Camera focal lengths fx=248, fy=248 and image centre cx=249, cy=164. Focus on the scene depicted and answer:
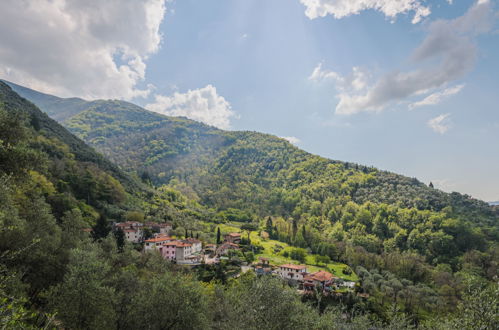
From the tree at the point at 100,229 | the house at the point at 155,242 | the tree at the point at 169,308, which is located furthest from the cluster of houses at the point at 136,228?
the tree at the point at 169,308

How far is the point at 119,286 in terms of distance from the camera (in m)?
25.0

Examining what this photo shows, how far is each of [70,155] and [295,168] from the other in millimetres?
153691

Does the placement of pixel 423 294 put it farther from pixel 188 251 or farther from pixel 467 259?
pixel 188 251

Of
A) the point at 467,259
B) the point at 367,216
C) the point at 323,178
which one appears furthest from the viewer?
the point at 323,178

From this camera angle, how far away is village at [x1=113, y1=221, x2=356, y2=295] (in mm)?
57188

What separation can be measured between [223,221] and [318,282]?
63859 millimetres

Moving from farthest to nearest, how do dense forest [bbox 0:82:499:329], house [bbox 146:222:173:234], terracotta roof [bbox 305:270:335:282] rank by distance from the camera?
1. house [bbox 146:222:173:234]
2. terracotta roof [bbox 305:270:335:282]
3. dense forest [bbox 0:82:499:329]

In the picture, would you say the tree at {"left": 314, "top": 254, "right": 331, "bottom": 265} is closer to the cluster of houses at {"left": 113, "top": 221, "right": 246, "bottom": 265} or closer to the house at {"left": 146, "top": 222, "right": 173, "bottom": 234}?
the cluster of houses at {"left": 113, "top": 221, "right": 246, "bottom": 265}

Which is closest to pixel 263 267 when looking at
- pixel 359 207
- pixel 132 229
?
pixel 132 229

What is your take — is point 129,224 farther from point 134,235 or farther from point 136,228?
point 134,235

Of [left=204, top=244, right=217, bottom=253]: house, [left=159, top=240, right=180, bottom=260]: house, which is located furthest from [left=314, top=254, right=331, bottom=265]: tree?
[left=159, top=240, right=180, bottom=260]: house

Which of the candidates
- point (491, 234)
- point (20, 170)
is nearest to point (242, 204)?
point (491, 234)

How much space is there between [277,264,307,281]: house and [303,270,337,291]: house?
67.9 inches

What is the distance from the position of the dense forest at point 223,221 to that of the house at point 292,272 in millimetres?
11035
